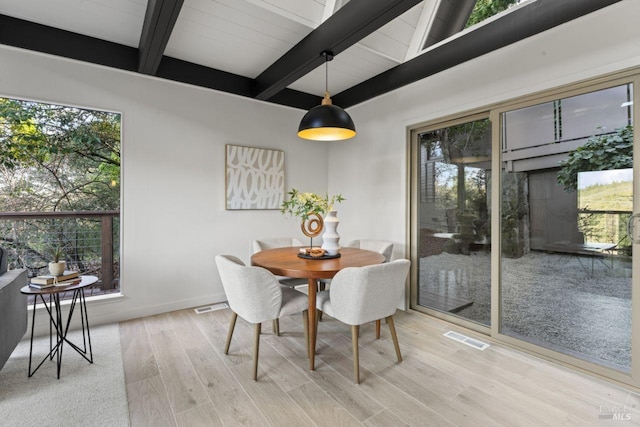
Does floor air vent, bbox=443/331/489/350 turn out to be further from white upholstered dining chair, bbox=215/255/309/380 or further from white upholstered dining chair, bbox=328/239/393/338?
white upholstered dining chair, bbox=215/255/309/380

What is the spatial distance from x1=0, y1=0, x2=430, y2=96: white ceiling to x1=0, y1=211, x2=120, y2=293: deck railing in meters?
1.74

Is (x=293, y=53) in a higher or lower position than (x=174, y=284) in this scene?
higher

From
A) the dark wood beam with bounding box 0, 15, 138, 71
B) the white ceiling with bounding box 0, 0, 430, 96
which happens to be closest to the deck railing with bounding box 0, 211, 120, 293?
the dark wood beam with bounding box 0, 15, 138, 71

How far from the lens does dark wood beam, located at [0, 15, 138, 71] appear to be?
8.18ft

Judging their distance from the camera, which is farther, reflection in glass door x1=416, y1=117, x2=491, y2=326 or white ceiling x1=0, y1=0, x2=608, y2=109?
reflection in glass door x1=416, y1=117, x2=491, y2=326

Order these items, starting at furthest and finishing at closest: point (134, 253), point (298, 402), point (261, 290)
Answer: point (134, 253)
point (261, 290)
point (298, 402)

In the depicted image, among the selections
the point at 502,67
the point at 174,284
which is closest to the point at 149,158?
the point at 174,284

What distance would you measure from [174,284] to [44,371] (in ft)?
4.35

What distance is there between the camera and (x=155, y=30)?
231 centimetres

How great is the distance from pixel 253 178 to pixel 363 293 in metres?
2.41

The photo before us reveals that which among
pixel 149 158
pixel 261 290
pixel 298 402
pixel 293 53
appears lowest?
pixel 298 402

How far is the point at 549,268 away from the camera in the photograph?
2436 millimetres

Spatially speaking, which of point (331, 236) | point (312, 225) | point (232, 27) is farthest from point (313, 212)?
point (232, 27)

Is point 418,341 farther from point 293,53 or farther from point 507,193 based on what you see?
point 293,53
